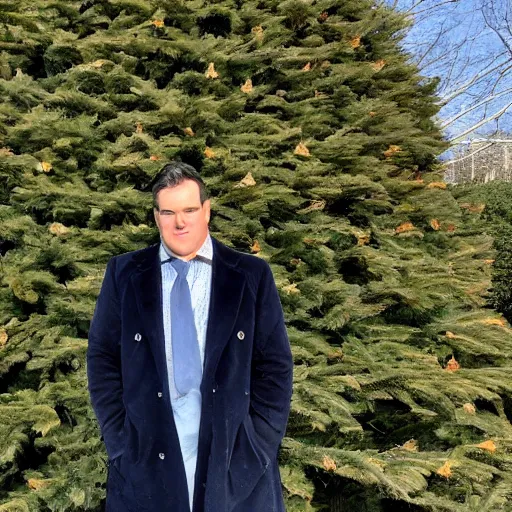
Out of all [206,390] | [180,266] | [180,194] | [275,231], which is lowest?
[206,390]

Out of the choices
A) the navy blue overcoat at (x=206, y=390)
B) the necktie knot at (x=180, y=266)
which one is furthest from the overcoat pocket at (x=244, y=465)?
the necktie knot at (x=180, y=266)

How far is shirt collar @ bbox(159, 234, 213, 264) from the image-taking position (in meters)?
1.88

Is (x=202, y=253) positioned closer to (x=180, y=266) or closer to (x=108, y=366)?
(x=180, y=266)

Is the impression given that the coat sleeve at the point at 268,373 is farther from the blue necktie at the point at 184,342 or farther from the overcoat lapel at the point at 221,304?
the blue necktie at the point at 184,342

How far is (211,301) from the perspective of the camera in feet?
6.03

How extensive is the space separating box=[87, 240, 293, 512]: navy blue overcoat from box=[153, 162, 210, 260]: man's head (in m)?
0.14

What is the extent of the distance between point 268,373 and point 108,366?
56 cm

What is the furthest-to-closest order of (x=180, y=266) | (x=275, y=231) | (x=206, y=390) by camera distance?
(x=275, y=231) < (x=180, y=266) < (x=206, y=390)

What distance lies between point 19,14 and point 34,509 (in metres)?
2.73

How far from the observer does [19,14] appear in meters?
3.30

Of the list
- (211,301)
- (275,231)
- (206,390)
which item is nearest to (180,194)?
(211,301)

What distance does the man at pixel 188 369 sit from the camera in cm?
176

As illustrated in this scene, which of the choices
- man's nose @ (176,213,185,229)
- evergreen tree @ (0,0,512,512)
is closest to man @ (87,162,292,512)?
man's nose @ (176,213,185,229)

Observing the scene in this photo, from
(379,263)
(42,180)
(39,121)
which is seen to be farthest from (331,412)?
(39,121)
